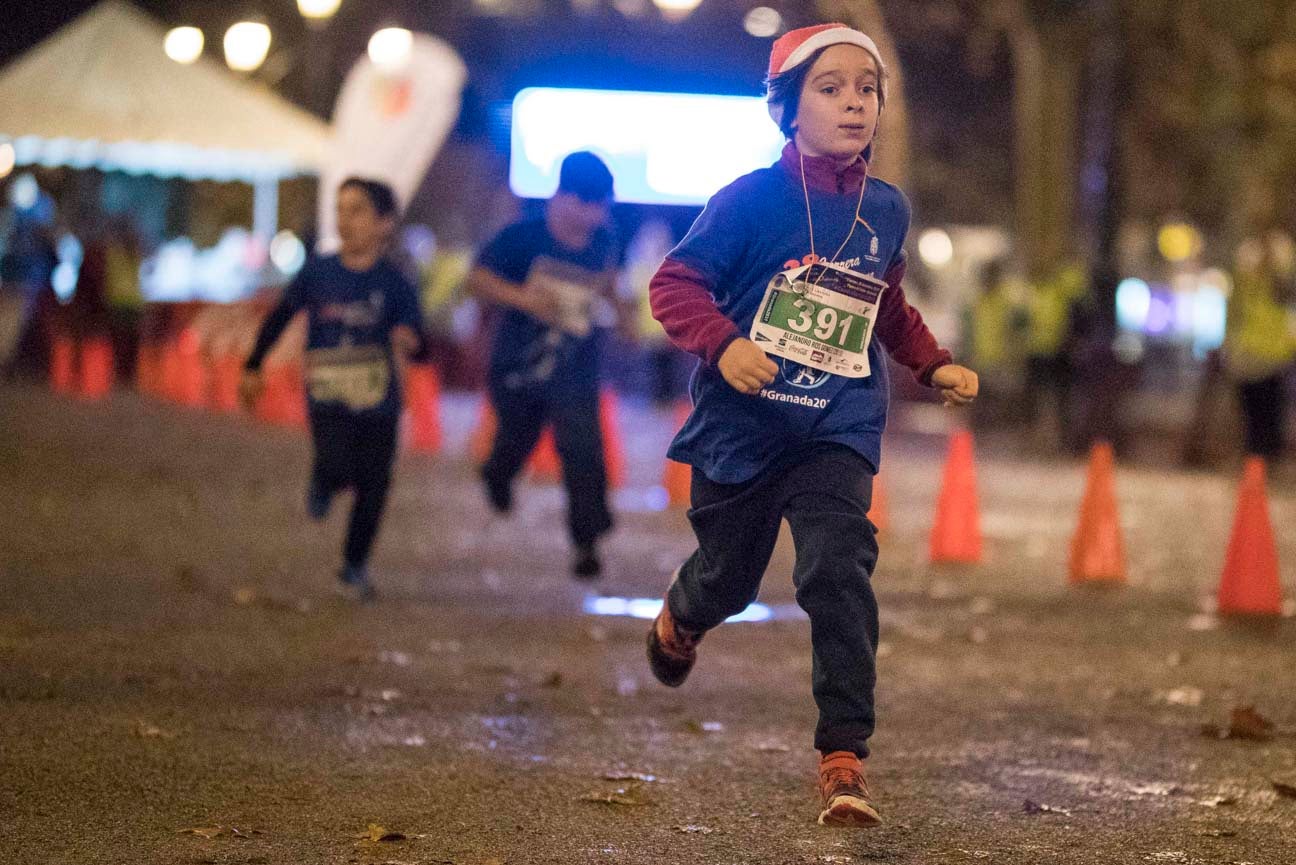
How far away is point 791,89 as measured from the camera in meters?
5.34

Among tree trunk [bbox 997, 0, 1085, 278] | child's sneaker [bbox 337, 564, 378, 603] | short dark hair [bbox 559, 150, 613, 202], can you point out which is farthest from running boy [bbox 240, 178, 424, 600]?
tree trunk [bbox 997, 0, 1085, 278]

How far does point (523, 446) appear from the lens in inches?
399

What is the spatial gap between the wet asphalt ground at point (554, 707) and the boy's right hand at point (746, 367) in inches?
41.5

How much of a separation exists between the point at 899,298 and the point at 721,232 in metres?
0.59

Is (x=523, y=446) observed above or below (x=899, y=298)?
below

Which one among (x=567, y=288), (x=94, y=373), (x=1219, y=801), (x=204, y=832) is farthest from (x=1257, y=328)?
(x=204, y=832)

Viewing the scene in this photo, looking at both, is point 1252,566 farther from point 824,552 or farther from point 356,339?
point 824,552

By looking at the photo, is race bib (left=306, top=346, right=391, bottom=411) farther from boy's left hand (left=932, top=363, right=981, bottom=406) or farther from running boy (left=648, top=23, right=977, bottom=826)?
boy's left hand (left=932, top=363, right=981, bottom=406)

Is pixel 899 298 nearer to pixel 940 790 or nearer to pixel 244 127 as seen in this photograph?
pixel 940 790

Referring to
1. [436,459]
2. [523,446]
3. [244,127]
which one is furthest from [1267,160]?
[523,446]

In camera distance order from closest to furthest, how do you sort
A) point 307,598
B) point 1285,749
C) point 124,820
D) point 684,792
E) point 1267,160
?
point 124,820 < point 684,792 < point 1285,749 < point 307,598 < point 1267,160

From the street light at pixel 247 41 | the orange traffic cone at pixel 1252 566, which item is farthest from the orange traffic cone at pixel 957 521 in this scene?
the street light at pixel 247 41

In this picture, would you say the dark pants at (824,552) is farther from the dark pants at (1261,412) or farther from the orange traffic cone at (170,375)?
the orange traffic cone at (170,375)

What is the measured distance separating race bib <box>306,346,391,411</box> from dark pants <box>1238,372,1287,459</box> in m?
11.6
